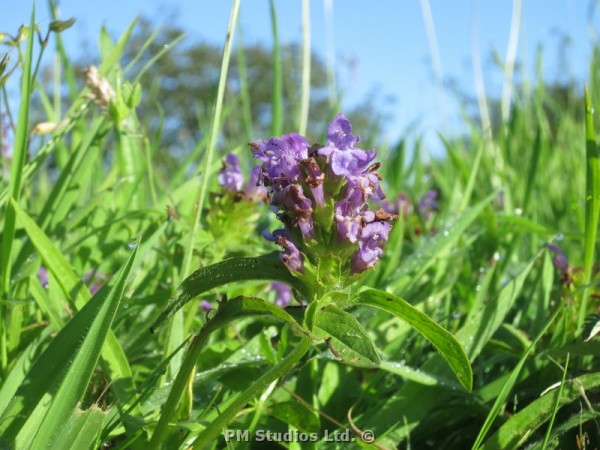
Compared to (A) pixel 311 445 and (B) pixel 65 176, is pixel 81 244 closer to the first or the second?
(B) pixel 65 176

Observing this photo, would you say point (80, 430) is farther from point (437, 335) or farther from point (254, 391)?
point (437, 335)

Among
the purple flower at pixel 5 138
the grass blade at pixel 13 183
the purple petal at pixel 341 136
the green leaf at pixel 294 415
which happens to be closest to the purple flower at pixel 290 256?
the purple petal at pixel 341 136

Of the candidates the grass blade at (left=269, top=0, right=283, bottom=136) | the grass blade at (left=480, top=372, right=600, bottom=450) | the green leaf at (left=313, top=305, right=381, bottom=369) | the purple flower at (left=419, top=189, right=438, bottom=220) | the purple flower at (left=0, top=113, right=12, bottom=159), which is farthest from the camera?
the purple flower at (left=419, top=189, right=438, bottom=220)

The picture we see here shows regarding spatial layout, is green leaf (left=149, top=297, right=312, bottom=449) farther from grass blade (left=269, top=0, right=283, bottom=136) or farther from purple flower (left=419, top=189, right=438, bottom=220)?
purple flower (left=419, top=189, right=438, bottom=220)

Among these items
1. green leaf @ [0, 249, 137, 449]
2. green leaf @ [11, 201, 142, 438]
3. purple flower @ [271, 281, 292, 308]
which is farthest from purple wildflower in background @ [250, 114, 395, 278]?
purple flower @ [271, 281, 292, 308]

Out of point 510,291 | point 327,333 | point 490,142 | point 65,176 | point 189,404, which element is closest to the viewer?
point 327,333

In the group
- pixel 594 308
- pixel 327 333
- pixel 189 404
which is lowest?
pixel 594 308

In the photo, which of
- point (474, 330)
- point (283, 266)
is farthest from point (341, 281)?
point (474, 330)

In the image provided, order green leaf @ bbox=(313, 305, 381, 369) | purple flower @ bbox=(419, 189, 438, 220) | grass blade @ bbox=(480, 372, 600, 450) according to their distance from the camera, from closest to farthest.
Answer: green leaf @ bbox=(313, 305, 381, 369) < grass blade @ bbox=(480, 372, 600, 450) < purple flower @ bbox=(419, 189, 438, 220)

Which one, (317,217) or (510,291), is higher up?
(317,217)
